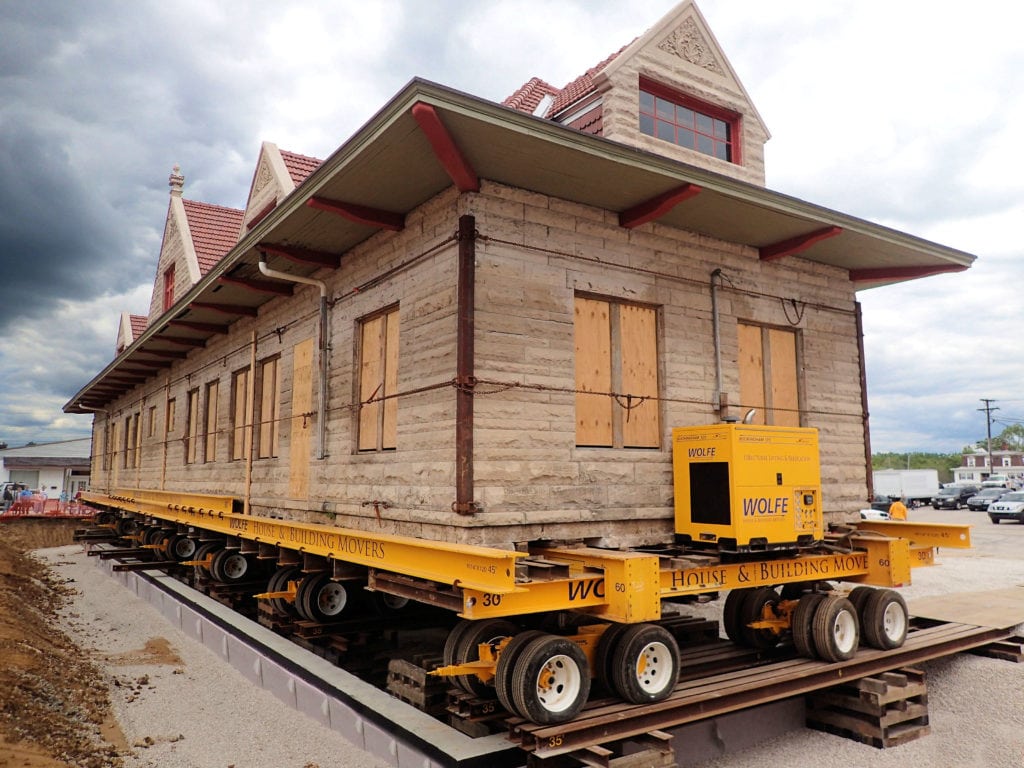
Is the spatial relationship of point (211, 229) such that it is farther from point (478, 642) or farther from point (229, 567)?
point (478, 642)

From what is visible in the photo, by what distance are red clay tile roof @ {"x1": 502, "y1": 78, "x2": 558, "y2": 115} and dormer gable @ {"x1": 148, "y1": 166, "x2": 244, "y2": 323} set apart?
10.6 metres

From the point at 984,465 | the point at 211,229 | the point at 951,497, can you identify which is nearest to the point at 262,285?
the point at 211,229

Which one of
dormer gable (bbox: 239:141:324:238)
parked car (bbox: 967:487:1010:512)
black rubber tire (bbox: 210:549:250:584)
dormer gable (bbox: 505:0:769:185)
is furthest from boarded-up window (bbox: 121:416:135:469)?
parked car (bbox: 967:487:1010:512)

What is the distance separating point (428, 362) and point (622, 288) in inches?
92.9

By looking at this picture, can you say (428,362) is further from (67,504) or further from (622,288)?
(67,504)

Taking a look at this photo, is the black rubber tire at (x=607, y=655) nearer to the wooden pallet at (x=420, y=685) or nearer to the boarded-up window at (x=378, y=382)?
the wooden pallet at (x=420, y=685)

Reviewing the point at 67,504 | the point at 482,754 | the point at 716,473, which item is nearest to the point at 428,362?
the point at 716,473

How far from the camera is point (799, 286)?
1045 cm

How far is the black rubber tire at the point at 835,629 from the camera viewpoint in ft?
26.6

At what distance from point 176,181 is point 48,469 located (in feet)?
154

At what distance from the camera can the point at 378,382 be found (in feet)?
30.3

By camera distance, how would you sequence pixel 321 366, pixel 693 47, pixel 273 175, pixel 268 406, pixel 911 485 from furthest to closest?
1. pixel 911 485
2. pixel 273 175
3. pixel 268 406
4. pixel 693 47
5. pixel 321 366

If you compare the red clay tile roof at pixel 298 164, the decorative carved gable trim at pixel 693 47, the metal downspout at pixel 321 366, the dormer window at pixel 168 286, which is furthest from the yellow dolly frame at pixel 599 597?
the dormer window at pixel 168 286

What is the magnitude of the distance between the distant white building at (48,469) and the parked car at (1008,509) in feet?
204
